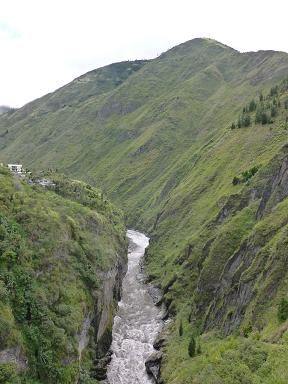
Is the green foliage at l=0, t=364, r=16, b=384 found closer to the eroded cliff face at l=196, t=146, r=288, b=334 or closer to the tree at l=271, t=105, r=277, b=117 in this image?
the eroded cliff face at l=196, t=146, r=288, b=334

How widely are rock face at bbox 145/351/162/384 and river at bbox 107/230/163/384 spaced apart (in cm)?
64

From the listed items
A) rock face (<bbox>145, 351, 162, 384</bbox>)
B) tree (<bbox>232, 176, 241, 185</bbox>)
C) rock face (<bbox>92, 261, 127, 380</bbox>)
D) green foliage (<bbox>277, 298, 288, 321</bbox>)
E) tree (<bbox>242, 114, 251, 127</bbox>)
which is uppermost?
tree (<bbox>242, 114, 251, 127</bbox>)

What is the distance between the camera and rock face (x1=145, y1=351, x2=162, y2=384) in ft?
194

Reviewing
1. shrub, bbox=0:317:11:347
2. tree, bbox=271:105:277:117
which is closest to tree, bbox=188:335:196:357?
shrub, bbox=0:317:11:347

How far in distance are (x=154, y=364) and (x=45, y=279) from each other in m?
18.9

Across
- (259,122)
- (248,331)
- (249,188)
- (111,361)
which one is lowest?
(111,361)

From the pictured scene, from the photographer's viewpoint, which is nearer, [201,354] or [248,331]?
[248,331]

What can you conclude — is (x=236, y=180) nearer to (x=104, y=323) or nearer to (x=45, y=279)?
(x=104, y=323)

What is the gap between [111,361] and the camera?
206 feet

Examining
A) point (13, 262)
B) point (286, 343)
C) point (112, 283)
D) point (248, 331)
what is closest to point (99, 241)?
point (112, 283)

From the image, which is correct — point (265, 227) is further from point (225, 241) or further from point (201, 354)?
point (201, 354)

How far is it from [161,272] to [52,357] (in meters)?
52.9

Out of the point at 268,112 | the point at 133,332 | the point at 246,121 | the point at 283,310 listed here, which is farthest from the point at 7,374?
the point at 246,121

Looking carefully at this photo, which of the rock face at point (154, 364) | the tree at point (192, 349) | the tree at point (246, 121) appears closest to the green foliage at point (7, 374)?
the rock face at point (154, 364)
